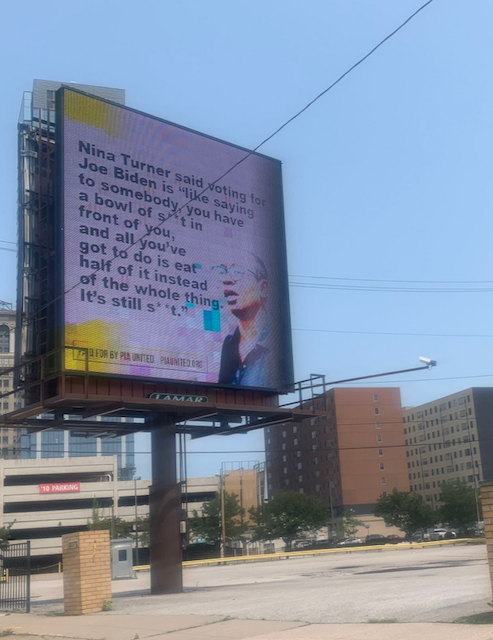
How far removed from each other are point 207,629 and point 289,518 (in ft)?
276

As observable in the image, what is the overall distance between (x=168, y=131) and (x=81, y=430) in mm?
10646

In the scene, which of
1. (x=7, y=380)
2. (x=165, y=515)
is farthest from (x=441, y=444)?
(x=165, y=515)

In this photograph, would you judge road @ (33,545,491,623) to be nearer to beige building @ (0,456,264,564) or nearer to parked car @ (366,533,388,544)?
parked car @ (366,533,388,544)

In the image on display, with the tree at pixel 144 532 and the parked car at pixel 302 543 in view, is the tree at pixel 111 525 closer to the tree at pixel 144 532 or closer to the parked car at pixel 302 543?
the tree at pixel 144 532

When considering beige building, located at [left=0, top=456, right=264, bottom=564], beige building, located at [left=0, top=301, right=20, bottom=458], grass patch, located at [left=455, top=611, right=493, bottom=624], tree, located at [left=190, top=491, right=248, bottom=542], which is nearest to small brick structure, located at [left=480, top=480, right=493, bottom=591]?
grass patch, located at [left=455, top=611, right=493, bottom=624]

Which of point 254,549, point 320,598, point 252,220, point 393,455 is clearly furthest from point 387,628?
point 393,455

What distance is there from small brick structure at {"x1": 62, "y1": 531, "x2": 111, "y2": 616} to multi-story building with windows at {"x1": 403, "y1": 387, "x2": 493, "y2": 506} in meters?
117

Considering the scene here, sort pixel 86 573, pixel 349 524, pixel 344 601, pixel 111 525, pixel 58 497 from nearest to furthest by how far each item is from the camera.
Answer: pixel 344 601
pixel 86 573
pixel 111 525
pixel 58 497
pixel 349 524

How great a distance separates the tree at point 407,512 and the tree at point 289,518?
884cm

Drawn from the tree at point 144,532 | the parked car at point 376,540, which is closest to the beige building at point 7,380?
the tree at point 144,532

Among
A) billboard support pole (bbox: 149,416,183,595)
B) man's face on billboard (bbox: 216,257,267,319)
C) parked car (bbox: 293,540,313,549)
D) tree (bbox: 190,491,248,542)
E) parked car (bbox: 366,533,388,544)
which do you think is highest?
man's face on billboard (bbox: 216,257,267,319)

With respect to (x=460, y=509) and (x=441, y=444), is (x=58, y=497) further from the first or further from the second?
Result: (x=441, y=444)

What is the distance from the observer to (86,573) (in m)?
17.8

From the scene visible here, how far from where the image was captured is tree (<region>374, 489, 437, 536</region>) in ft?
315
